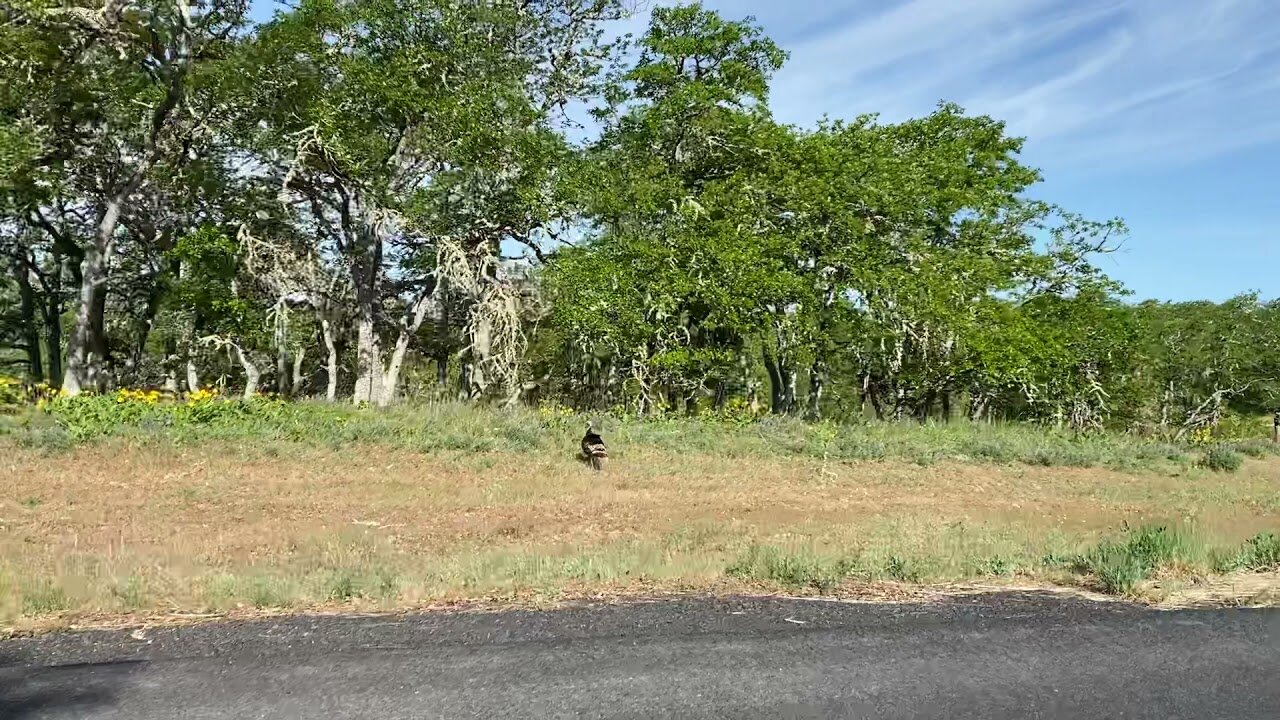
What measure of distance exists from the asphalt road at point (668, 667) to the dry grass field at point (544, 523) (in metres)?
1.11

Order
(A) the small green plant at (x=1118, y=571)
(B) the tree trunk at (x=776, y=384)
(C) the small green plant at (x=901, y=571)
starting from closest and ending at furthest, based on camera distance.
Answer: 1. (A) the small green plant at (x=1118, y=571)
2. (C) the small green plant at (x=901, y=571)
3. (B) the tree trunk at (x=776, y=384)

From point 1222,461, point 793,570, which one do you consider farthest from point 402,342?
point 1222,461

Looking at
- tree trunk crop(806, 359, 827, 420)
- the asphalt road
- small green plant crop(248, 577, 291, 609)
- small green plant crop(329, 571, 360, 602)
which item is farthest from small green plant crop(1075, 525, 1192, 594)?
tree trunk crop(806, 359, 827, 420)

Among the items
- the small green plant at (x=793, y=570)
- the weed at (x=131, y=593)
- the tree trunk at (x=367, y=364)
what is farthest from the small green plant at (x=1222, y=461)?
the weed at (x=131, y=593)

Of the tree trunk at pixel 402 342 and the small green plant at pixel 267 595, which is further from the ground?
the tree trunk at pixel 402 342

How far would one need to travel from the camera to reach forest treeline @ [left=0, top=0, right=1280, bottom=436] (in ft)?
70.1

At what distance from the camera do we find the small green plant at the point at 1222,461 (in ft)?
77.0

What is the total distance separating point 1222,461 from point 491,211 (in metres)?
19.8

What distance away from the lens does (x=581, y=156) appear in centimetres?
2416

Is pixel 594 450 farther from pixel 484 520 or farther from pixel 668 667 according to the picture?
pixel 668 667

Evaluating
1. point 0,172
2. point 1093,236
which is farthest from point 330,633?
point 1093,236

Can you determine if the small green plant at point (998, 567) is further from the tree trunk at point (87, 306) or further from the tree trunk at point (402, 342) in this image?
the tree trunk at point (87, 306)

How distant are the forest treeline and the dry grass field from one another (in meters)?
4.54

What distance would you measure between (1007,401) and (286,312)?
28.2 meters
